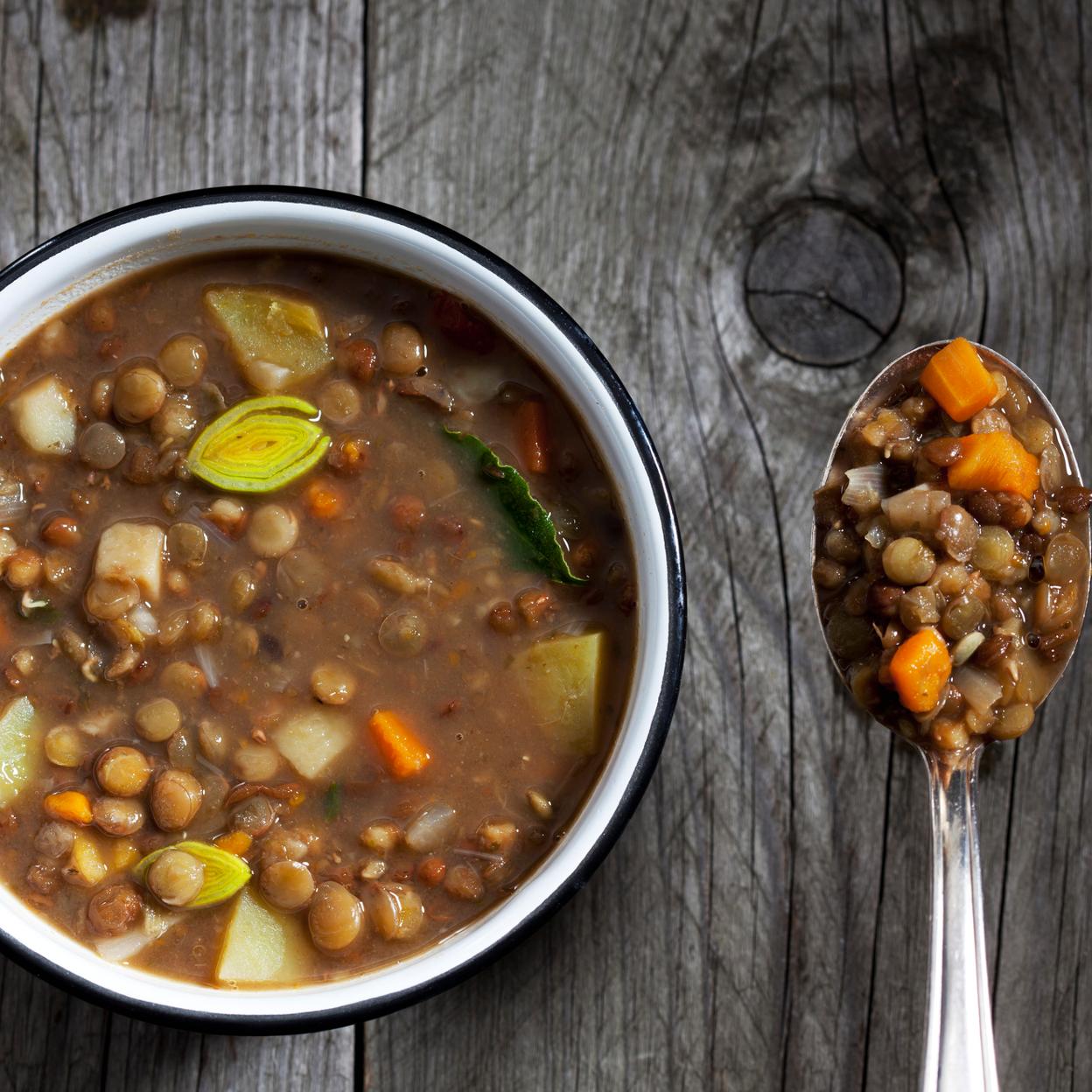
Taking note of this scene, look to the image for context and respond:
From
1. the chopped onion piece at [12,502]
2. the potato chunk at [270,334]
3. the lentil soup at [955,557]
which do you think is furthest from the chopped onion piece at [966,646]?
the chopped onion piece at [12,502]

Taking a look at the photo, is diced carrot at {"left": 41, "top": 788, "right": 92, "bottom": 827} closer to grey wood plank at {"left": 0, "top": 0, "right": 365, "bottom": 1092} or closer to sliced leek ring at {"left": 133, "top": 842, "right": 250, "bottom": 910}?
sliced leek ring at {"left": 133, "top": 842, "right": 250, "bottom": 910}

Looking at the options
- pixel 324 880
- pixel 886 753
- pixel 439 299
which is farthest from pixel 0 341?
pixel 886 753

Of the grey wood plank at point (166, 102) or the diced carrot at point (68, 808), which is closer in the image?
the diced carrot at point (68, 808)

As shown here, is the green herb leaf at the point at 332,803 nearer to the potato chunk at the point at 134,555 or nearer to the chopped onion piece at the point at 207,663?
the chopped onion piece at the point at 207,663

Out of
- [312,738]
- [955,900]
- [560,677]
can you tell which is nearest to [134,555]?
[312,738]

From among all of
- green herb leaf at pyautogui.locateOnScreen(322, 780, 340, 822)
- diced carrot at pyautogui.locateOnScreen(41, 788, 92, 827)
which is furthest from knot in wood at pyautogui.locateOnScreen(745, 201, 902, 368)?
diced carrot at pyautogui.locateOnScreen(41, 788, 92, 827)

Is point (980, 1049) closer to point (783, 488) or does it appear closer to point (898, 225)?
point (783, 488)

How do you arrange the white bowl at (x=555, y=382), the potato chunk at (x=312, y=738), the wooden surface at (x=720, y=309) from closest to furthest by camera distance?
the white bowl at (x=555, y=382) < the potato chunk at (x=312, y=738) < the wooden surface at (x=720, y=309)

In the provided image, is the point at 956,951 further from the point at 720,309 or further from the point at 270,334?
the point at 270,334
